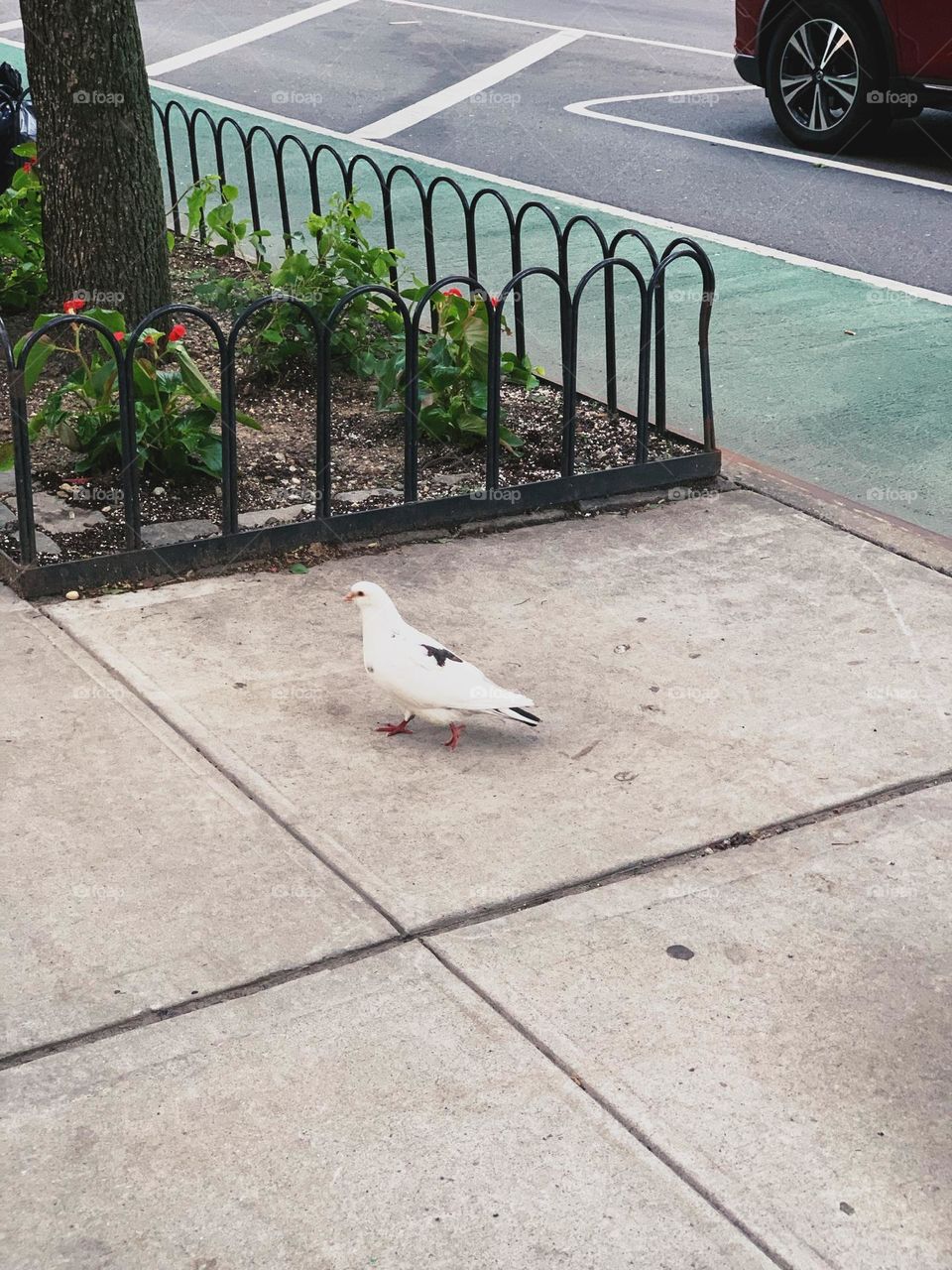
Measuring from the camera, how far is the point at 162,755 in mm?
4352

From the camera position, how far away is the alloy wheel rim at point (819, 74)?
11844 millimetres

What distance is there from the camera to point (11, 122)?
8836mm

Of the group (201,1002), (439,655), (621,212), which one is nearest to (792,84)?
(621,212)

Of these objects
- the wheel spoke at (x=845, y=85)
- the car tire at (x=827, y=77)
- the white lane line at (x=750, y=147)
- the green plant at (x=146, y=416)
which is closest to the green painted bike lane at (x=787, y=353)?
the white lane line at (x=750, y=147)

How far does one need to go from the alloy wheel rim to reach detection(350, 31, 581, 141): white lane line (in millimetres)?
3293

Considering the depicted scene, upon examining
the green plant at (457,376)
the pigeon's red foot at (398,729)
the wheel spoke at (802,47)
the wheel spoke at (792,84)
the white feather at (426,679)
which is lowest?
the pigeon's red foot at (398,729)

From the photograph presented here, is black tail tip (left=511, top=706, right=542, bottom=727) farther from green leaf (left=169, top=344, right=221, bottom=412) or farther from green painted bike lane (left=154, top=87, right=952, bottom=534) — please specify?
green painted bike lane (left=154, top=87, right=952, bottom=534)

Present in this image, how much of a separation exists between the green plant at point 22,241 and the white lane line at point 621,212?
4.04 m

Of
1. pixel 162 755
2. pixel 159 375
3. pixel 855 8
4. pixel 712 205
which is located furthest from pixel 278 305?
pixel 855 8

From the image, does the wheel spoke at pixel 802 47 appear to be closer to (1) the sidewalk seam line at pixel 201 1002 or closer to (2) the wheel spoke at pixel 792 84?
A: (2) the wheel spoke at pixel 792 84

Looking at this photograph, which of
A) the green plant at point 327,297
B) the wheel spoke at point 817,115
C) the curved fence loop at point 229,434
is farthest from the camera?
the wheel spoke at point 817,115

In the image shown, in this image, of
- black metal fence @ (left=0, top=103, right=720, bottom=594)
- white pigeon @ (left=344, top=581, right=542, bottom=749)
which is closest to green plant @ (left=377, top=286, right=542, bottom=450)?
black metal fence @ (left=0, top=103, right=720, bottom=594)

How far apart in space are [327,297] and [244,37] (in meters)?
12.5

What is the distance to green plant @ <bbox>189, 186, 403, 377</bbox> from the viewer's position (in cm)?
692
